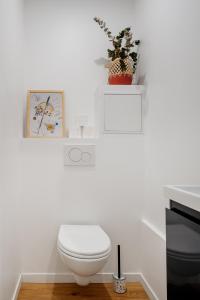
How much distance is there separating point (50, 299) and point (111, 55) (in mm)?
2050

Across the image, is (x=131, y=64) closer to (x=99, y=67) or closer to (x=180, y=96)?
(x=99, y=67)

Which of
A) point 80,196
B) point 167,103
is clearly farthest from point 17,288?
point 167,103

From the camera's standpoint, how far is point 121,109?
7.94ft

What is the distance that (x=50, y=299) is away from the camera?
2088mm

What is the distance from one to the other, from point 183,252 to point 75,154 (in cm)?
154

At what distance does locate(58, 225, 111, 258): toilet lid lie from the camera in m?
1.73

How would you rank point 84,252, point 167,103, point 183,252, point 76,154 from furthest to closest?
point 76,154, point 167,103, point 84,252, point 183,252

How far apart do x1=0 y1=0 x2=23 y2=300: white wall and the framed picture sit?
195 mm

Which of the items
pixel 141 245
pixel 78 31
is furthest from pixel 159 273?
pixel 78 31

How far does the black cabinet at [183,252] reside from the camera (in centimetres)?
87

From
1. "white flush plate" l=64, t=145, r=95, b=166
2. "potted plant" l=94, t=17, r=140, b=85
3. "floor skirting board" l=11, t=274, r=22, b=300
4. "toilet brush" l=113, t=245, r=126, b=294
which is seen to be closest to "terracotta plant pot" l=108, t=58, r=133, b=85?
"potted plant" l=94, t=17, r=140, b=85

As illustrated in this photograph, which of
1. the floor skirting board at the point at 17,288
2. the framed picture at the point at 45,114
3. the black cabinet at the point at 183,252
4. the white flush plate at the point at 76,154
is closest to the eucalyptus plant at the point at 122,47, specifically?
the framed picture at the point at 45,114

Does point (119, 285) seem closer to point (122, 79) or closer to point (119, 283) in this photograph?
point (119, 283)

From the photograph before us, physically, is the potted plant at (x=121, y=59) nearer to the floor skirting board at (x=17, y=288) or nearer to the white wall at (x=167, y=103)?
the white wall at (x=167, y=103)
